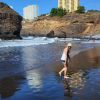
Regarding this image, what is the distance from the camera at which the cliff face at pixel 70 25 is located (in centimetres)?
11521

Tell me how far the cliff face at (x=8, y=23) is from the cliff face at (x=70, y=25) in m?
41.9

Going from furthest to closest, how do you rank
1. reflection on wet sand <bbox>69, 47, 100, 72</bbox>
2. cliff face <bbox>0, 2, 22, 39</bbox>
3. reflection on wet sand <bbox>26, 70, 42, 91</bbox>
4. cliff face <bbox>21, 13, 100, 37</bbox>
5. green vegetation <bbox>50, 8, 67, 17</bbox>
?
green vegetation <bbox>50, 8, 67, 17</bbox> < cliff face <bbox>21, 13, 100, 37</bbox> < cliff face <bbox>0, 2, 22, 39</bbox> < reflection on wet sand <bbox>69, 47, 100, 72</bbox> < reflection on wet sand <bbox>26, 70, 42, 91</bbox>

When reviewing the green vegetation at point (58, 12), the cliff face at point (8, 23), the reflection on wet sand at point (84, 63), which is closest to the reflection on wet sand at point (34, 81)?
the reflection on wet sand at point (84, 63)

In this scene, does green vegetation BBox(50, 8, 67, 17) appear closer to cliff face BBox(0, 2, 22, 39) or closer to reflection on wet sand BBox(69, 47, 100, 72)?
cliff face BBox(0, 2, 22, 39)

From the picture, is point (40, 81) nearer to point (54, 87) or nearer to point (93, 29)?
point (54, 87)

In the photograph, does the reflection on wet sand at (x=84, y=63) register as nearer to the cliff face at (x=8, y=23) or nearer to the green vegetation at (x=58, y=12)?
the cliff face at (x=8, y=23)

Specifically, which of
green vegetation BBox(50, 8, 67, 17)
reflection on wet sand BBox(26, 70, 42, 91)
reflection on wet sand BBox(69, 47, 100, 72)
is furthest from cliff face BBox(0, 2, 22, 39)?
green vegetation BBox(50, 8, 67, 17)

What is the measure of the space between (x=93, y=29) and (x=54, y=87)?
107017 millimetres

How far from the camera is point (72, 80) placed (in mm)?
11516

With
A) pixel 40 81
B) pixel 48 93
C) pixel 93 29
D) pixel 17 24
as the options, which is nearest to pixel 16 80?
pixel 40 81

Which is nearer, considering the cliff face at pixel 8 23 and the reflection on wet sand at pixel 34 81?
the reflection on wet sand at pixel 34 81

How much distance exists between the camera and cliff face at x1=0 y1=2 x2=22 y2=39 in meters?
59.5

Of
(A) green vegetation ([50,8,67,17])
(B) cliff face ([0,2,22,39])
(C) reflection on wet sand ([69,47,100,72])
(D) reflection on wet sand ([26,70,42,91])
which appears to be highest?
(A) green vegetation ([50,8,67,17])

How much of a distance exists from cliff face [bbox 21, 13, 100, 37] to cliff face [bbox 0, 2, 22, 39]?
41.9 m
